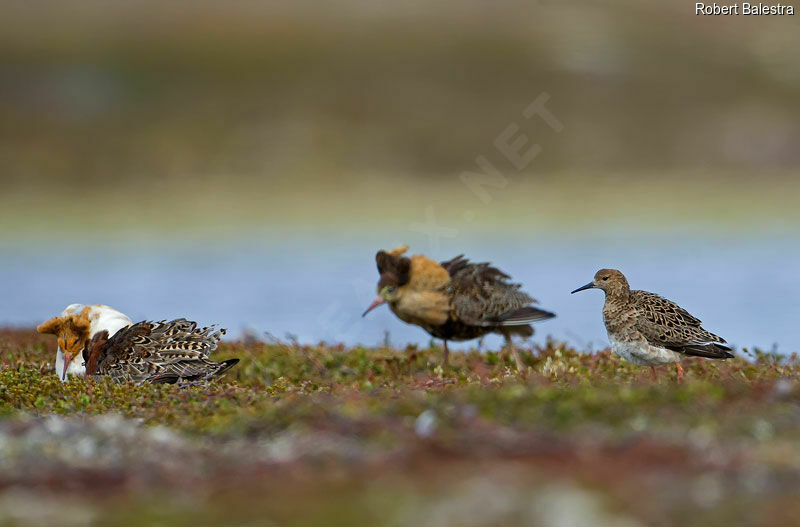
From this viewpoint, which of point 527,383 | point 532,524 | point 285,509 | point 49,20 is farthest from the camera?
point 49,20

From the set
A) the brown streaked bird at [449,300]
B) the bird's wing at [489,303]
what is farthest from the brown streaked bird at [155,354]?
the bird's wing at [489,303]

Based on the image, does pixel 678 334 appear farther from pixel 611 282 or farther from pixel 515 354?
pixel 515 354

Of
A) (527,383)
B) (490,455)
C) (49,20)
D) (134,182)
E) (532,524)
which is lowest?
(532,524)

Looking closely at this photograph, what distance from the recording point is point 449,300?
16094mm

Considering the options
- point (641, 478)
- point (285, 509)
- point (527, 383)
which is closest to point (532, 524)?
point (641, 478)

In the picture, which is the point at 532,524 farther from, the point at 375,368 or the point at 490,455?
the point at 375,368

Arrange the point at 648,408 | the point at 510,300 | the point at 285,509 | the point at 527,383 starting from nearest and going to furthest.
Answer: the point at 285,509
the point at 648,408
the point at 527,383
the point at 510,300

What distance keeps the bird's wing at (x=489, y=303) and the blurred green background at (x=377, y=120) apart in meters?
31.0

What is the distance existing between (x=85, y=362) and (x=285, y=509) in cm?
771

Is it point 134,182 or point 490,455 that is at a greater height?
point 134,182

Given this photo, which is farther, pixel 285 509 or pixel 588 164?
pixel 588 164

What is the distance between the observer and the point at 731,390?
1038cm

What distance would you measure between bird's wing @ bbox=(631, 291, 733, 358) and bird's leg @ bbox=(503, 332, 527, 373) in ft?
5.56

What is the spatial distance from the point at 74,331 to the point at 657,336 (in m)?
7.32
